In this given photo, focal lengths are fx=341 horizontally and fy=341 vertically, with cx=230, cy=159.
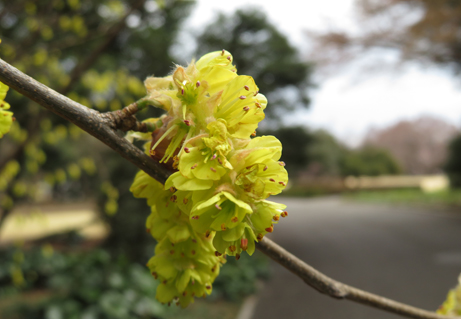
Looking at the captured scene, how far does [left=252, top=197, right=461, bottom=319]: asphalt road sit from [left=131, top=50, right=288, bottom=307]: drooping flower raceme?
17.8ft

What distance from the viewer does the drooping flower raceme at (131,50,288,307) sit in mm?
497

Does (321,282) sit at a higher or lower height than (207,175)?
lower

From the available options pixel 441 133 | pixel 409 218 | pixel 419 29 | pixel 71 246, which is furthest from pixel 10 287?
pixel 441 133

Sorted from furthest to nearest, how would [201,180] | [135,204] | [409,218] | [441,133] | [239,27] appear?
[441,133], [409,218], [239,27], [135,204], [201,180]

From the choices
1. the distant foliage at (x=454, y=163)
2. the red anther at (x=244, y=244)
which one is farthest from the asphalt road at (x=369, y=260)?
the red anther at (x=244, y=244)

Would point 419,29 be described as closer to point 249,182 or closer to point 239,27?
point 239,27

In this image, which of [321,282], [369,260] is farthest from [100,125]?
[369,260]

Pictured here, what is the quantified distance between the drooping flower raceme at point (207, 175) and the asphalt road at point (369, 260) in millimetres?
5416

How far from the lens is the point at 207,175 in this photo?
492 millimetres

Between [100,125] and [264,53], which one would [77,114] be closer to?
[100,125]

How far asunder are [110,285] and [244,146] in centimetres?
478

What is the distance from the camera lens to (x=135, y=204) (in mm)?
6383

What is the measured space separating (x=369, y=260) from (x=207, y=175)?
8356mm

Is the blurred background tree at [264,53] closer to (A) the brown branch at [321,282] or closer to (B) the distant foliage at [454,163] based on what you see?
(A) the brown branch at [321,282]
